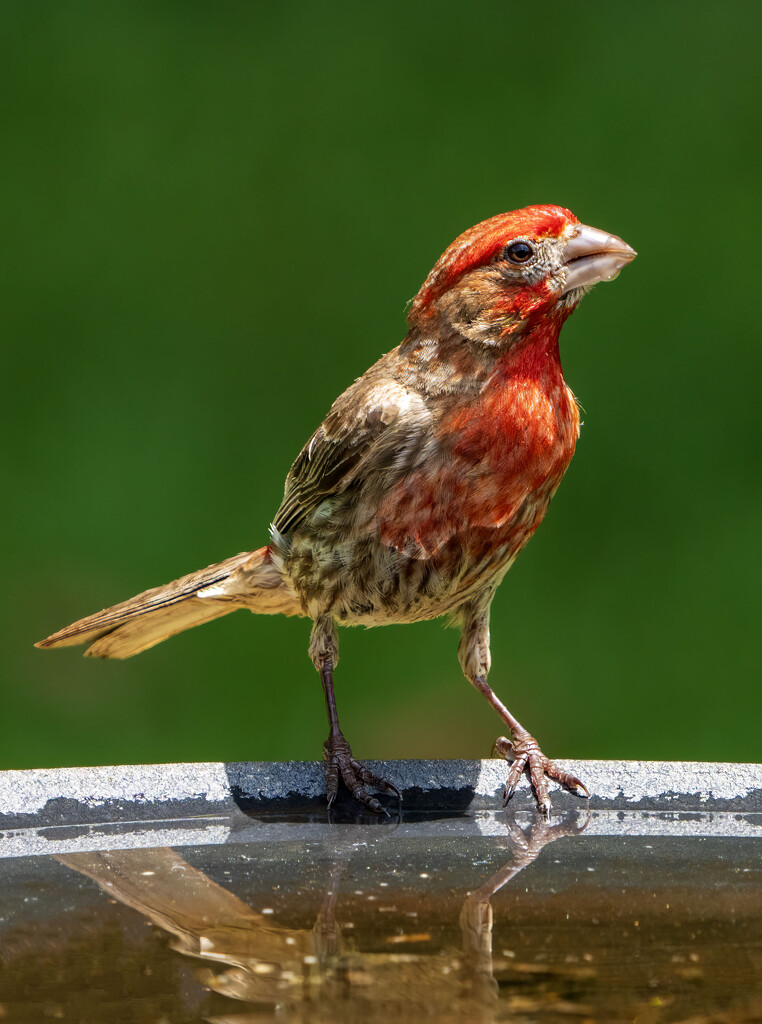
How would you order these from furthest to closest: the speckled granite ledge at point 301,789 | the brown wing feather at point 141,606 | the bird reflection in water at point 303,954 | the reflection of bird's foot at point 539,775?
the brown wing feather at point 141,606, the reflection of bird's foot at point 539,775, the speckled granite ledge at point 301,789, the bird reflection in water at point 303,954

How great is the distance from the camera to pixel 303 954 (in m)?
2.01

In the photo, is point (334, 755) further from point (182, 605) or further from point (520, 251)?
Result: point (520, 251)

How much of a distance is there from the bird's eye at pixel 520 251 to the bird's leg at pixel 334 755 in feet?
3.45

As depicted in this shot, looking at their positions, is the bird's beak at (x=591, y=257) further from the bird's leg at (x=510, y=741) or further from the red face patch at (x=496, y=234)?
the bird's leg at (x=510, y=741)

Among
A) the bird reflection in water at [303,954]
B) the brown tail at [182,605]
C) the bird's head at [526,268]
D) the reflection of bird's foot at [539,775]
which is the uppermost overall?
the bird's head at [526,268]

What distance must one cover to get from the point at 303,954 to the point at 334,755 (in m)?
1.22

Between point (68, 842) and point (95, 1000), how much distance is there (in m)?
0.86

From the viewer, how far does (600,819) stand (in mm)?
2898

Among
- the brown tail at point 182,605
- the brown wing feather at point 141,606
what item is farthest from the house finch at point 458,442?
the brown wing feather at point 141,606

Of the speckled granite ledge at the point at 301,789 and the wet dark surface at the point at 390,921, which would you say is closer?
the wet dark surface at the point at 390,921

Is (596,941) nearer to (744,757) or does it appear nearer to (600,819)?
(600,819)

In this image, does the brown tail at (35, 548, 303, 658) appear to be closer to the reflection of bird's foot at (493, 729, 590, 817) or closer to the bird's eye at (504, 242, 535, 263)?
the reflection of bird's foot at (493, 729, 590, 817)

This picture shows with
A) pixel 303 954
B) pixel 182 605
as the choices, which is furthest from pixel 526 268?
pixel 303 954

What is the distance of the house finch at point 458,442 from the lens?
311 cm
